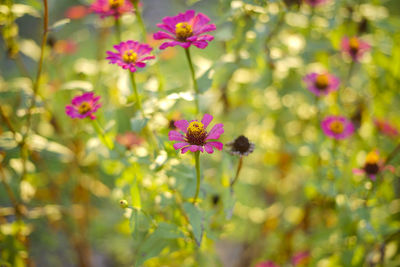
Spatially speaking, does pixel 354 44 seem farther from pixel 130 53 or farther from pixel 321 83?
pixel 130 53

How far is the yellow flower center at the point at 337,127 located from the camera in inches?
38.3

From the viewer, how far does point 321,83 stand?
41.9 inches

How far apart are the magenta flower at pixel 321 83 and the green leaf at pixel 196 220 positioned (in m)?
0.60

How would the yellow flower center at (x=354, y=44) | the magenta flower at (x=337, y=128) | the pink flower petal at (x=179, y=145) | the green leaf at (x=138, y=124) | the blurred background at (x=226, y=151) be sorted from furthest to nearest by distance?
the yellow flower center at (x=354, y=44) < the magenta flower at (x=337, y=128) < the blurred background at (x=226, y=151) < the green leaf at (x=138, y=124) < the pink flower petal at (x=179, y=145)

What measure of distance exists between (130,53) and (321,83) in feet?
2.19

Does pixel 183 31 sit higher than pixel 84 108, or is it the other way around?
pixel 183 31

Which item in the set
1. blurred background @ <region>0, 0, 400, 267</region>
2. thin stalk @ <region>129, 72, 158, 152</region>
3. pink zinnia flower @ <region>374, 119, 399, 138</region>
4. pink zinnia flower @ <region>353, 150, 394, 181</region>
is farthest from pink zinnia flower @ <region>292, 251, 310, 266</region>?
thin stalk @ <region>129, 72, 158, 152</region>

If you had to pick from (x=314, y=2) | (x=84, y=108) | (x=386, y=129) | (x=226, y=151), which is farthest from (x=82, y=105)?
(x=386, y=129)

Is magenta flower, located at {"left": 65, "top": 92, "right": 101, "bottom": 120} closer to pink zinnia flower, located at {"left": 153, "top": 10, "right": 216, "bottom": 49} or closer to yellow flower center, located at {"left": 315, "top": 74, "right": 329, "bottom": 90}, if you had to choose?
pink zinnia flower, located at {"left": 153, "top": 10, "right": 216, "bottom": 49}

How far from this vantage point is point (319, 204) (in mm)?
1206

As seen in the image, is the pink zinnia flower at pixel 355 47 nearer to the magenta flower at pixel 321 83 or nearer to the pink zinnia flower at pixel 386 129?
the magenta flower at pixel 321 83

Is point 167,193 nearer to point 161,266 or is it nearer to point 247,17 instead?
point 161,266

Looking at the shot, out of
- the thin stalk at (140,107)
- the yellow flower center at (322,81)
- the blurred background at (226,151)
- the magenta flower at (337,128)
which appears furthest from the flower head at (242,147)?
the yellow flower center at (322,81)

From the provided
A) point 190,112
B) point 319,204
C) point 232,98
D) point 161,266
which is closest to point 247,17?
point 190,112
